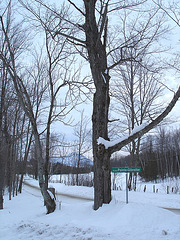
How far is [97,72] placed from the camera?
6828mm

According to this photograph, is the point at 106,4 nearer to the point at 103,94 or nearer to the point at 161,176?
the point at 103,94

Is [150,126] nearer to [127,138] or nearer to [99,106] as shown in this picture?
[127,138]

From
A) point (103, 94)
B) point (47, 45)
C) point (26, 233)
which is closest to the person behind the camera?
point (26, 233)

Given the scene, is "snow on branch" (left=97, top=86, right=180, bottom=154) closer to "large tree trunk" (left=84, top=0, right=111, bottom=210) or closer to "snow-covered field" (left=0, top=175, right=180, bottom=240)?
"large tree trunk" (left=84, top=0, right=111, bottom=210)

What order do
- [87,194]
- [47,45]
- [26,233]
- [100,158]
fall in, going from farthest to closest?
[87,194]
[47,45]
[100,158]
[26,233]

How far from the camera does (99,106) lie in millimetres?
6645

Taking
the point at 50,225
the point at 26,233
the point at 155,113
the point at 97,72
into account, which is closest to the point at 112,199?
the point at 50,225

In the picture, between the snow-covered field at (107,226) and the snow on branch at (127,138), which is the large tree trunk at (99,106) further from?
the snow-covered field at (107,226)

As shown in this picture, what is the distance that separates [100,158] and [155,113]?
11.3m

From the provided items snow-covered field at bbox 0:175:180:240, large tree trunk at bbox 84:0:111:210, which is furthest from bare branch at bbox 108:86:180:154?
snow-covered field at bbox 0:175:180:240

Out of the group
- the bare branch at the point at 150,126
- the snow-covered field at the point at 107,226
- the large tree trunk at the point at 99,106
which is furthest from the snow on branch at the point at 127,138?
the snow-covered field at the point at 107,226

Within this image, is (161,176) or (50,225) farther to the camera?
(161,176)

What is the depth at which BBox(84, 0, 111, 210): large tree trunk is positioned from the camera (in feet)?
20.3

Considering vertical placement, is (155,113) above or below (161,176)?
above
